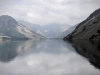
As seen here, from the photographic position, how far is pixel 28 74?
110ft

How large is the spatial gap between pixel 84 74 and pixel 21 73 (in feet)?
42.2

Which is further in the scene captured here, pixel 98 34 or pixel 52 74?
pixel 98 34

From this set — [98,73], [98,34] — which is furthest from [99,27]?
[98,73]

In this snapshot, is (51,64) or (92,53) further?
(92,53)

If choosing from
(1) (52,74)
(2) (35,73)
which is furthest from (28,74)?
(1) (52,74)

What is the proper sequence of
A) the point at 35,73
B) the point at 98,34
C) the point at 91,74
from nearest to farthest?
the point at 91,74, the point at 35,73, the point at 98,34

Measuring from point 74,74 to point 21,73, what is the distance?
10.9 m

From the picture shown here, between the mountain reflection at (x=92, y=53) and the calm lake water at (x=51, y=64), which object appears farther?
the mountain reflection at (x=92, y=53)

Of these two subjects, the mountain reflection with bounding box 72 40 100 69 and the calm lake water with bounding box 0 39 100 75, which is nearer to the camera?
the calm lake water with bounding box 0 39 100 75

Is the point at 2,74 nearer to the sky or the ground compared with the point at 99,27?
nearer to the ground

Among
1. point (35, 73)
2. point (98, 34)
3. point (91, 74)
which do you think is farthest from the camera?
point (98, 34)

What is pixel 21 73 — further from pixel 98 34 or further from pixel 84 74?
pixel 98 34

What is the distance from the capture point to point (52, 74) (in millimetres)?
33438

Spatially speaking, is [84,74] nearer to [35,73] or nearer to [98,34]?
[35,73]
